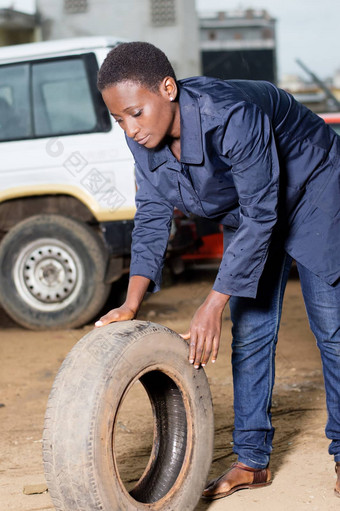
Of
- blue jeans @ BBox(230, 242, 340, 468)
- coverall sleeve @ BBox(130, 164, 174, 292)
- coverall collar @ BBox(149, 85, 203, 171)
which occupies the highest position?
coverall collar @ BBox(149, 85, 203, 171)

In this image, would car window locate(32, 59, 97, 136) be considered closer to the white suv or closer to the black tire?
the white suv

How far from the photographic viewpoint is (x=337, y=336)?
316 centimetres

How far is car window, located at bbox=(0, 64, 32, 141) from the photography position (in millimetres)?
6861

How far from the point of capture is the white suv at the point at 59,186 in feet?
21.9

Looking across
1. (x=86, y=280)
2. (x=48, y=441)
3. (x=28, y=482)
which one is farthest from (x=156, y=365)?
(x=86, y=280)

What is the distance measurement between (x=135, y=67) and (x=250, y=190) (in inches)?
22.5

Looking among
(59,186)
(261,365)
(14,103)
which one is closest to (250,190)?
(261,365)

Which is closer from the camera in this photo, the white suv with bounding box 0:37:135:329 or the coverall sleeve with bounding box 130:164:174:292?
the coverall sleeve with bounding box 130:164:174:292

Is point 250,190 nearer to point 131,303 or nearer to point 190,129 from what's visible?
point 190,129

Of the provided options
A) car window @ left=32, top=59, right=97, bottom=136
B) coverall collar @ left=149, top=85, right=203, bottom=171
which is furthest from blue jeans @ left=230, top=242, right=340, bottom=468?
car window @ left=32, top=59, right=97, bottom=136

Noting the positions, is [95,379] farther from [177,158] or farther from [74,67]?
[74,67]

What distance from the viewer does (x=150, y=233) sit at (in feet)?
10.6

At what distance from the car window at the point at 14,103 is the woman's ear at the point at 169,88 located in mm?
4295

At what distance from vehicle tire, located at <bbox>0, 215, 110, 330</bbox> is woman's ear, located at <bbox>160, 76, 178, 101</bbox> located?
4194 millimetres
